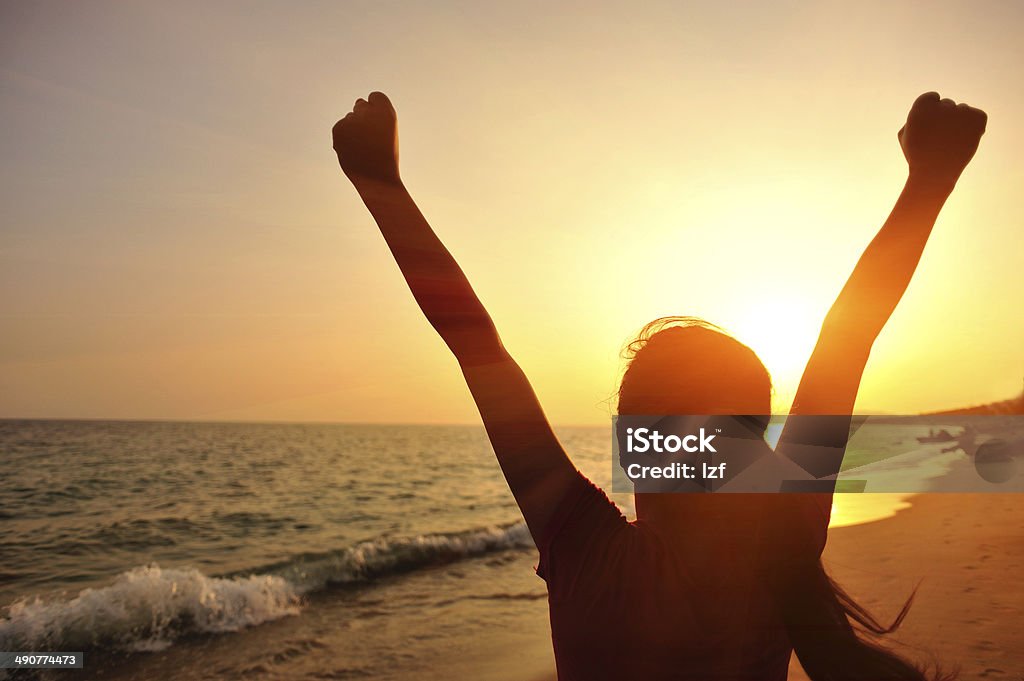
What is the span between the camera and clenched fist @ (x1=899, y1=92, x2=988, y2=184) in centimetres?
103

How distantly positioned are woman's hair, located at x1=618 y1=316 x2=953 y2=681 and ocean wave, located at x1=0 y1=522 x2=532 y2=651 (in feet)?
28.0

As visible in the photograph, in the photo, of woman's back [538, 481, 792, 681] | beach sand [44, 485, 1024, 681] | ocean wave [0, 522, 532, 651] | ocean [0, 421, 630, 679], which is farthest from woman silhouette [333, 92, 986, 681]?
ocean wave [0, 522, 532, 651]

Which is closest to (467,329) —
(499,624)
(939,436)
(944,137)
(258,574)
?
(944,137)

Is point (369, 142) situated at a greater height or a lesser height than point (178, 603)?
greater

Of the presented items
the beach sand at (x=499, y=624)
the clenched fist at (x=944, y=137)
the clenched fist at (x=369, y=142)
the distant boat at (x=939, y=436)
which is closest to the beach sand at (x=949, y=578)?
the beach sand at (x=499, y=624)

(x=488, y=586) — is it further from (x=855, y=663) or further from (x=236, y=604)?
(x=855, y=663)

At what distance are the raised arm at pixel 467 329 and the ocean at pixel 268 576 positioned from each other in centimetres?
622

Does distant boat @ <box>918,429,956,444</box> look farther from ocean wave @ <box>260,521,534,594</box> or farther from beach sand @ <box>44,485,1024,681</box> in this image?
ocean wave @ <box>260,521,534,594</box>

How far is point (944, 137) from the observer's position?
102 centimetres

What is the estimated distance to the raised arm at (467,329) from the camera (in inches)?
36.2

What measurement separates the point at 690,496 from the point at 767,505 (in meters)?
0.12

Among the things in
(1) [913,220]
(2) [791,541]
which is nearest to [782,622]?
(2) [791,541]

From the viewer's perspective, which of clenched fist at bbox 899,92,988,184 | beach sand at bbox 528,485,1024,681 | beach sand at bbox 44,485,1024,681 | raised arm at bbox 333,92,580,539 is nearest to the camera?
raised arm at bbox 333,92,580,539

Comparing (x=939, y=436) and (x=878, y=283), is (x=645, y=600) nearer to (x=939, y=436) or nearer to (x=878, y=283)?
(x=878, y=283)
